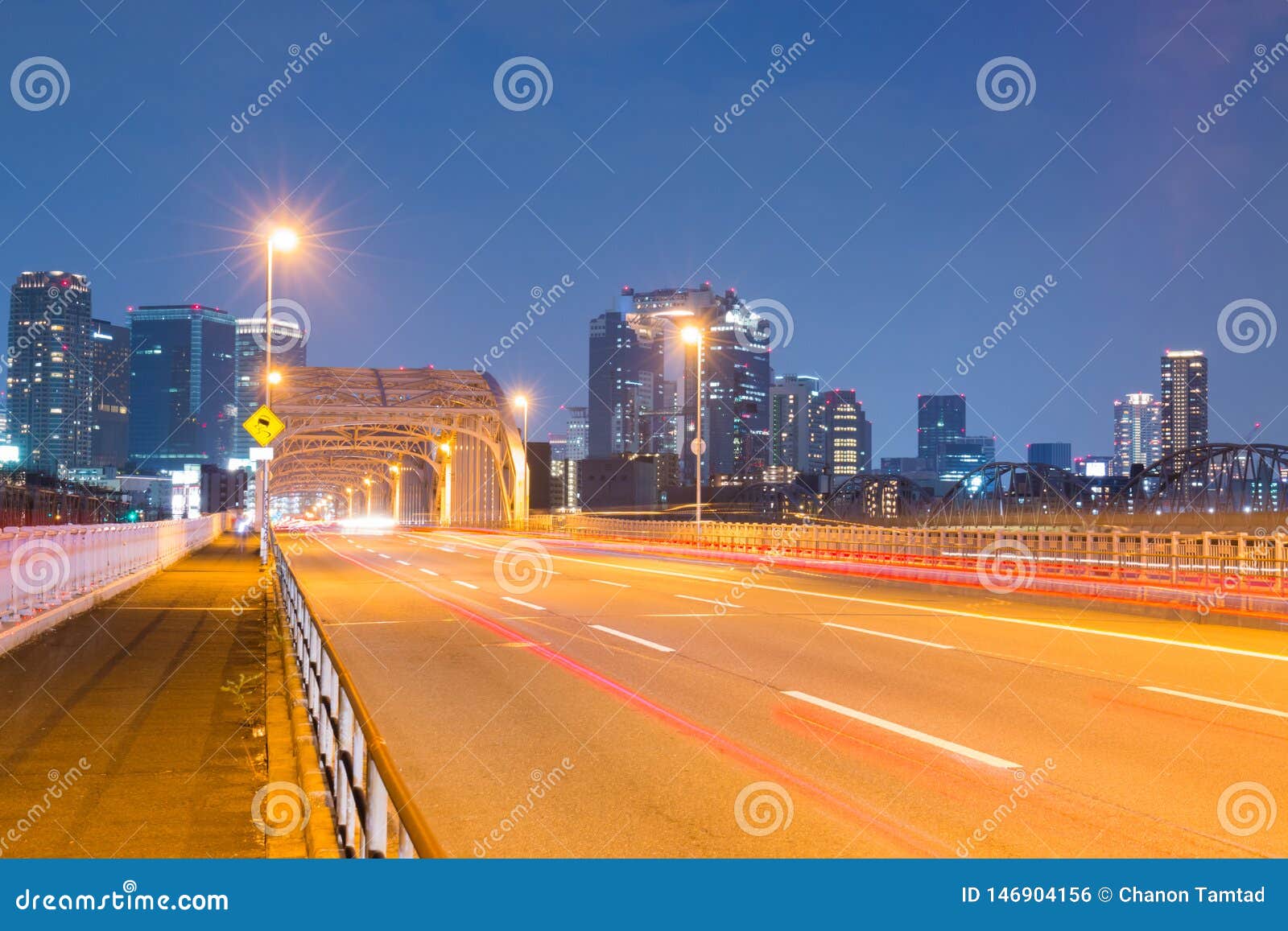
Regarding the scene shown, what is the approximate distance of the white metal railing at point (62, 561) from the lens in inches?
567

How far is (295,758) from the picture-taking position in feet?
25.6

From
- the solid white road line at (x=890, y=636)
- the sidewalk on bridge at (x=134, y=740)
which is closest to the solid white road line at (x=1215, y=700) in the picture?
the solid white road line at (x=890, y=636)

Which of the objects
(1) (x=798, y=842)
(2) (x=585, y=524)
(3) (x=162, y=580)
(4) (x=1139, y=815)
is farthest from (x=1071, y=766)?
(2) (x=585, y=524)

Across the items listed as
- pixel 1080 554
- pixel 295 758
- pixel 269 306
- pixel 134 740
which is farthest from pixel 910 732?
pixel 269 306

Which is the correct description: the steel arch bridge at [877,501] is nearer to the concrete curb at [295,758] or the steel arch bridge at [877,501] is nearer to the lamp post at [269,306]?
the lamp post at [269,306]

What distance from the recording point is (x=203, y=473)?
132125 mm

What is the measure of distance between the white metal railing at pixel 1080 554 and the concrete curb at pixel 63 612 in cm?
1862

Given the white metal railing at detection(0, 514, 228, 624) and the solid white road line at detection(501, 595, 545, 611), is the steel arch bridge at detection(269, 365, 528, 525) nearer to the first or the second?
the white metal railing at detection(0, 514, 228, 624)

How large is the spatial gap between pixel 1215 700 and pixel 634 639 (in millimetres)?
7597

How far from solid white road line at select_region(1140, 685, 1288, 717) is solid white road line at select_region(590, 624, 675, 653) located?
18.8 ft

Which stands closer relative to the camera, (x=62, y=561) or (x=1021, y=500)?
(x=62, y=561)

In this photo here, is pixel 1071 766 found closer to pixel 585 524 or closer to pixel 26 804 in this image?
pixel 26 804

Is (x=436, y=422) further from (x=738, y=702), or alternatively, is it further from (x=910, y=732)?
(x=910, y=732)

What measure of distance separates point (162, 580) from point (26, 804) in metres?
22.3
